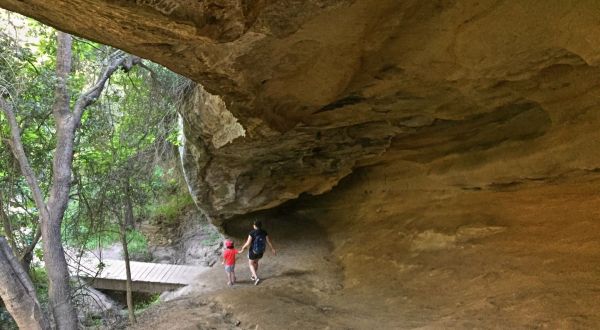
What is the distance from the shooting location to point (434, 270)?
6336 millimetres

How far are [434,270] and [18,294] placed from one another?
5.48 meters

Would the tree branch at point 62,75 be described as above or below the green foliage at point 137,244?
above

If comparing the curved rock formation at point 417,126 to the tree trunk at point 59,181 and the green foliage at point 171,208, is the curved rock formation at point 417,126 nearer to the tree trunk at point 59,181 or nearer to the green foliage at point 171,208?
the tree trunk at point 59,181

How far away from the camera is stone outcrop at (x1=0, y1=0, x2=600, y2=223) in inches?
110

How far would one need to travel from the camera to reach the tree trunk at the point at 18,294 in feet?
15.7

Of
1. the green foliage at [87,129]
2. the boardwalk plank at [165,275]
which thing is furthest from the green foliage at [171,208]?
the green foliage at [87,129]

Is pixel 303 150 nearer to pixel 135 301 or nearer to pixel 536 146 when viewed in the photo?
pixel 536 146

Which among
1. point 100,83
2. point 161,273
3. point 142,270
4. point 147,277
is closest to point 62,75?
point 100,83

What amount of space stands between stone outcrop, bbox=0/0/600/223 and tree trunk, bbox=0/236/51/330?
10.1 ft

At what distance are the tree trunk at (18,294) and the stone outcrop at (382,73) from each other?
308 cm

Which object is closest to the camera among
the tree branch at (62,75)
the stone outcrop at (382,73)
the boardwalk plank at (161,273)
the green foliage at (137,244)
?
the stone outcrop at (382,73)

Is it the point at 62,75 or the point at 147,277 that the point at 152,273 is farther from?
the point at 62,75

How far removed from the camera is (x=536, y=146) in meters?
5.43

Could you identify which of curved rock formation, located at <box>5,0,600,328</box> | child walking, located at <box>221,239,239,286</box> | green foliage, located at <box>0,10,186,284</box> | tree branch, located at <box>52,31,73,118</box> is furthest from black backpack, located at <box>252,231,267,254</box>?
tree branch, located at <box>52,31,73,118</box>
